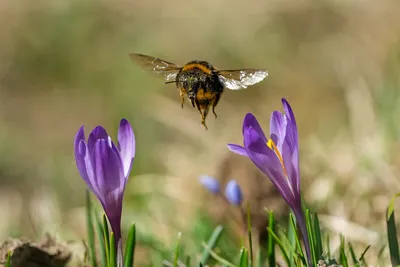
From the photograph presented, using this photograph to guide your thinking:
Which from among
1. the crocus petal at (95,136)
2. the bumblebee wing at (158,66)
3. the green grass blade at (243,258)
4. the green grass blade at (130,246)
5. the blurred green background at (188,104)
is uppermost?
the bumblebee wing at (158,66)

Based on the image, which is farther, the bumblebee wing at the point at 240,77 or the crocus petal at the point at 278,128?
the bumblebee wing at the point at 240,77

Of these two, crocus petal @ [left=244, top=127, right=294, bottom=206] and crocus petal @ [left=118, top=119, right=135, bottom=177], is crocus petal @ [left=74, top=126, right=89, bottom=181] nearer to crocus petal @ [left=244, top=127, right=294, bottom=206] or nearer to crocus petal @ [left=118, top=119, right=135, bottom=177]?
crocus petal @ [left=118, top=119, right=135, bottom=177]

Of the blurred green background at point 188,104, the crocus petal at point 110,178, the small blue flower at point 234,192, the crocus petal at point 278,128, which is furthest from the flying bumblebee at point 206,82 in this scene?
the blurred green background at point 188,104

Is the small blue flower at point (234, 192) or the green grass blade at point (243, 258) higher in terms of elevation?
the green grass blade at point (243, 258)

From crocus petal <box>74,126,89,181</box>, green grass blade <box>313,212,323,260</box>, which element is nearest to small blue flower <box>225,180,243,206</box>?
green grass blade <box>313,212,323,260</box>

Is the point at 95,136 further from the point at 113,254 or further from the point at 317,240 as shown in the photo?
the point at 317,240

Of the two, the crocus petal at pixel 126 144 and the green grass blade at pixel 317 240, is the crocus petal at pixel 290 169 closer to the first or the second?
the green grass blade at pixel 317 240

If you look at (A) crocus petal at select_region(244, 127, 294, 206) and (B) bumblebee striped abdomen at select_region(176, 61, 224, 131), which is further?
(B) bumblebee striped abdomen at select_region(176, 61, 224, 131)
